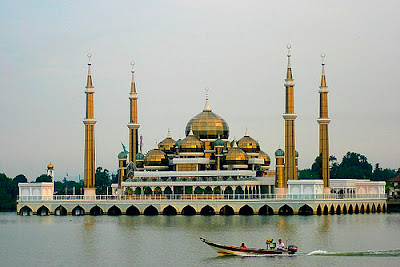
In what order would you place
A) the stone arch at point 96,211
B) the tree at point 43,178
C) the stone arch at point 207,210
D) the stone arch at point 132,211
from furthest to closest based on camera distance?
the tree at point 43,178 < the stone arch at point 96,211 < the stone arch at point 132,211 < the stone arch at point 207,210

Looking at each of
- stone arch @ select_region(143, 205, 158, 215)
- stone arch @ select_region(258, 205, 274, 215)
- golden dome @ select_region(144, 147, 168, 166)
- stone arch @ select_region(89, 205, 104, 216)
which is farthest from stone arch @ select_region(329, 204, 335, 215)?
stone arch @ select_region(89, 205, 104, 216)

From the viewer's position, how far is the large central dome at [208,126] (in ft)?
392

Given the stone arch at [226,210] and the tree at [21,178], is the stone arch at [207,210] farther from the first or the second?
the tree at [21,178]

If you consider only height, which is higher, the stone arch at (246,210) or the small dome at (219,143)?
the small dome at (219,143)

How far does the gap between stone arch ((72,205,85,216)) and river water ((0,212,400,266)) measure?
4647 mm

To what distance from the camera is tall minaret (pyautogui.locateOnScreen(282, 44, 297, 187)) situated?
359ft

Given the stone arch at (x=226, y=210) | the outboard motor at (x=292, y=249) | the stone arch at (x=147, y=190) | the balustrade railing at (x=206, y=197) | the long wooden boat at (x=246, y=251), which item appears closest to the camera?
the long wooden boat at (x=246, y=251)

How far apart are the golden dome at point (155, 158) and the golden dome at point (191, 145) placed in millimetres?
2413

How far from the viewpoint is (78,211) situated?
362 feet

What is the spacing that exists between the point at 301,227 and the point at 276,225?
3112 mm

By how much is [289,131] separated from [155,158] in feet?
51.4

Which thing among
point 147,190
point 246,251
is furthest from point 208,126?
point 246,251

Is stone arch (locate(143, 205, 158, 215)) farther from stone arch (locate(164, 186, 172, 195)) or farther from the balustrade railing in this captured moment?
stone arch (locate(164, 186, 172, 195))

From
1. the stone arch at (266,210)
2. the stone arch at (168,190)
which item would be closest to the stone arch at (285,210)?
the stone arch at (266,210)
